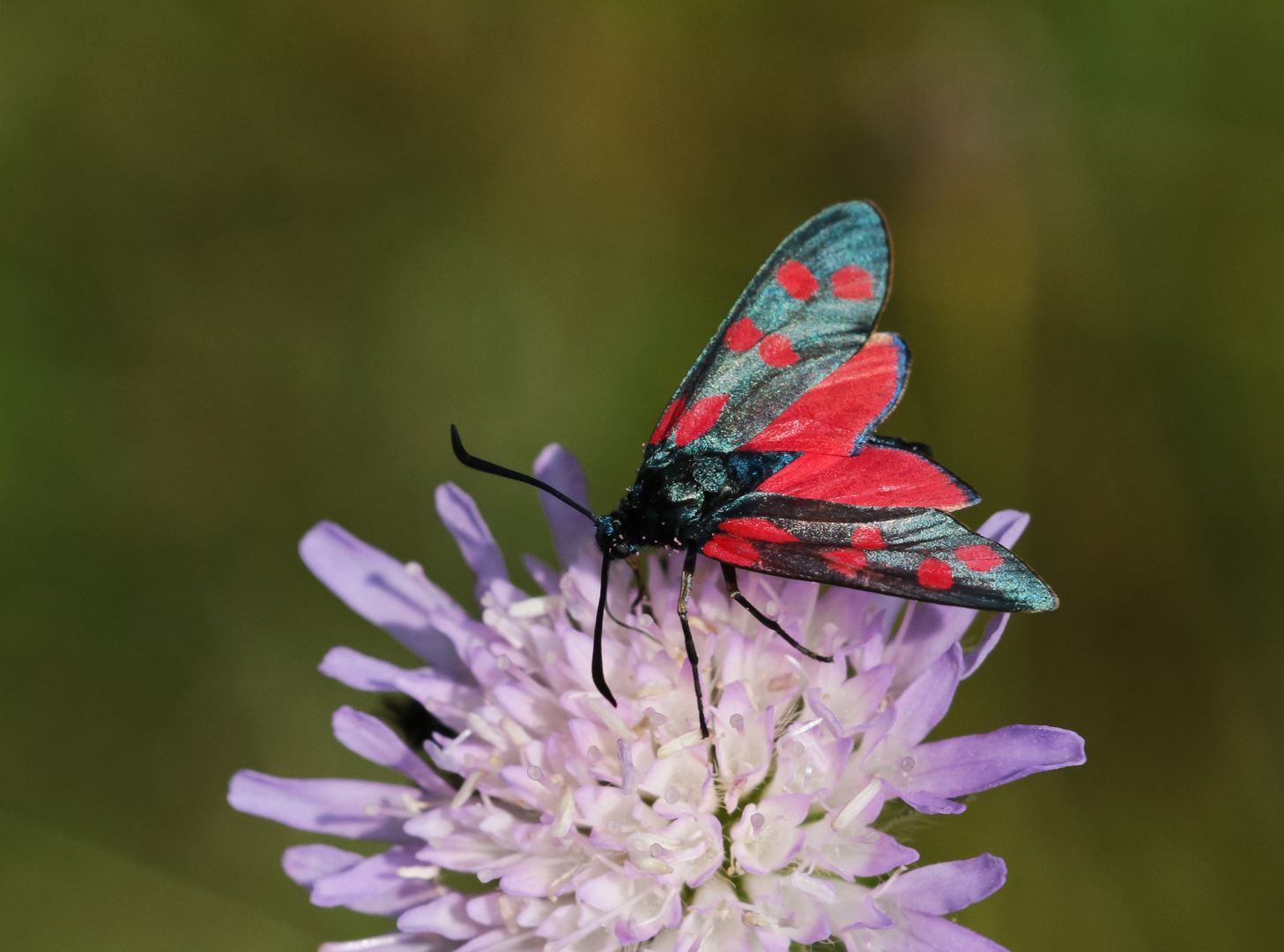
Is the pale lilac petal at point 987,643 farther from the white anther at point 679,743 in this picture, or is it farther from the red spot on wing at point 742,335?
the red spot on wing at point 742,335

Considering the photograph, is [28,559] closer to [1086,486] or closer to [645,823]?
[645,823]

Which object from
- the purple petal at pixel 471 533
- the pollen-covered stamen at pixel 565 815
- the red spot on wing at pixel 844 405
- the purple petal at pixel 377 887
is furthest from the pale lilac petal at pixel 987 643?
the purple petal at pixel 377 887

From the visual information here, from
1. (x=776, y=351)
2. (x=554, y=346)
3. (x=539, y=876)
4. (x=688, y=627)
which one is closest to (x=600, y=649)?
(x=688, y=627)

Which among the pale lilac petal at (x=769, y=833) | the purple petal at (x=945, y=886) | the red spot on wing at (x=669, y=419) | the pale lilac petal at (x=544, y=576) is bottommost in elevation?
the purple petal at (x=945, y=886)

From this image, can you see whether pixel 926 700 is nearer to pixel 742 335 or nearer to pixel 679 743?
pixel 679 743

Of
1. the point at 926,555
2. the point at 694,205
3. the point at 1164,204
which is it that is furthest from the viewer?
the point at 694,205

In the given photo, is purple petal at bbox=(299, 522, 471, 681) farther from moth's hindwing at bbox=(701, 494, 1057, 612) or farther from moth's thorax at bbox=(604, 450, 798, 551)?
moth's hindwing at bbox=(701, 494, 1057, 612)

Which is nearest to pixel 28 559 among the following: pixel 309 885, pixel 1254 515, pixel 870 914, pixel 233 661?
pixel 233 661
